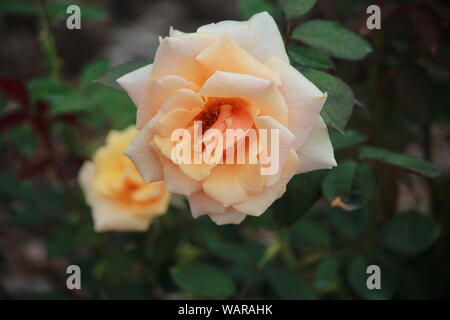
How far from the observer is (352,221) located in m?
1.34

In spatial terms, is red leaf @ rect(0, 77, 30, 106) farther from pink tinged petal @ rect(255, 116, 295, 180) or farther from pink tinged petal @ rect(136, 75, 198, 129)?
pink tinged petal @ rect(255, 116, 295, 180)

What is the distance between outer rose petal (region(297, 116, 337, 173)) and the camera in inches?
28.9

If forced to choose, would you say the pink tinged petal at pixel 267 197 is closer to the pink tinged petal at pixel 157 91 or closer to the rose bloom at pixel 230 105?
the rose bloom at pixel 230 105

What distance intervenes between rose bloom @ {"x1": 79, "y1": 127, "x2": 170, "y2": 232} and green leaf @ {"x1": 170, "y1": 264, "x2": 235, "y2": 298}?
0.14m

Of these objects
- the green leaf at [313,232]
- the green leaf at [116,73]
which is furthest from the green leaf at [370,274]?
the green leaf at [116,73]

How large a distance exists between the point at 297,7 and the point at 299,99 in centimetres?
25

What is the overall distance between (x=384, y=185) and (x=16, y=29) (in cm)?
223

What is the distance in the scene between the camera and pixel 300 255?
6.15 ft

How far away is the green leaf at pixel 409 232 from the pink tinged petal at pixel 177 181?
26.1 inches

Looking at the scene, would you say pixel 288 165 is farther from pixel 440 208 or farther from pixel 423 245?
pixel 440 208

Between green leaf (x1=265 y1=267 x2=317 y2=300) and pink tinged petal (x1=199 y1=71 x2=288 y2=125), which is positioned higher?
pink tinged petal (x1=199 y1=71 x2=288 y2=125)

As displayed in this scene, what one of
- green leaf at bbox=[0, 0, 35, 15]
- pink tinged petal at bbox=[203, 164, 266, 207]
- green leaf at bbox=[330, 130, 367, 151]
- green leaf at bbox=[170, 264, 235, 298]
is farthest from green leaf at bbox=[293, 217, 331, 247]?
green leaf at bbox=[0, 0, 35, 15]

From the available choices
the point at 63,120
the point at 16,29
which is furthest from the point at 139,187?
the point at 16,29

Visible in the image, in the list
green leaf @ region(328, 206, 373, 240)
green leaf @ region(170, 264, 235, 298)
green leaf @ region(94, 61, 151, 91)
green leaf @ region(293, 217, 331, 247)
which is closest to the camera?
green leaf @ region(94, 61, 151, 91)
